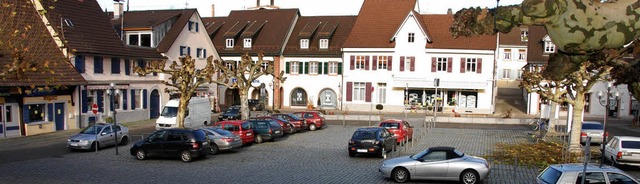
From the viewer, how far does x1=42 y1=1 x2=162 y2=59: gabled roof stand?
37188 mm

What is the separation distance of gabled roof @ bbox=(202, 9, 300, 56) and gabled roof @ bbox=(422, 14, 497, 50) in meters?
17.0

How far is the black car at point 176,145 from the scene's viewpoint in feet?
76.2

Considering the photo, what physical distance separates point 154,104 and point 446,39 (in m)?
30.6

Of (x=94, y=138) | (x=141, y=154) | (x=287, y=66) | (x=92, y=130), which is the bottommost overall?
(x=141, y=154)

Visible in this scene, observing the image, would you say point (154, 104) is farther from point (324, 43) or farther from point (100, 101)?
point (324, 43)

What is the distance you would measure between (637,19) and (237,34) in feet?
200

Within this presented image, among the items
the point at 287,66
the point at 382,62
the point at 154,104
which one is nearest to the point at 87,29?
the point at 154,104

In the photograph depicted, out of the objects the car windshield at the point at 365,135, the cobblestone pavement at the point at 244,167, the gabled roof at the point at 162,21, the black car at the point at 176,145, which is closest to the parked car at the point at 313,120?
the cobblestone pavement at the point at 244,167

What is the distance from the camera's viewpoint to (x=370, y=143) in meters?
23.9

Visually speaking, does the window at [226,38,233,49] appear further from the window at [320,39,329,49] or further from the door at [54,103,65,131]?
the door at [54,103,65,131]

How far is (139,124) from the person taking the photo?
42188 millimetres

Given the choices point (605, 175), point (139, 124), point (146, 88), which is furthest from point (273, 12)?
point (605, 175)

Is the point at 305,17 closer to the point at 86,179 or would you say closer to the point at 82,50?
the point at 82,50

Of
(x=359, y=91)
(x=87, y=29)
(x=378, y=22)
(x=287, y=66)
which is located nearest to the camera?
(x=87, y=29)
